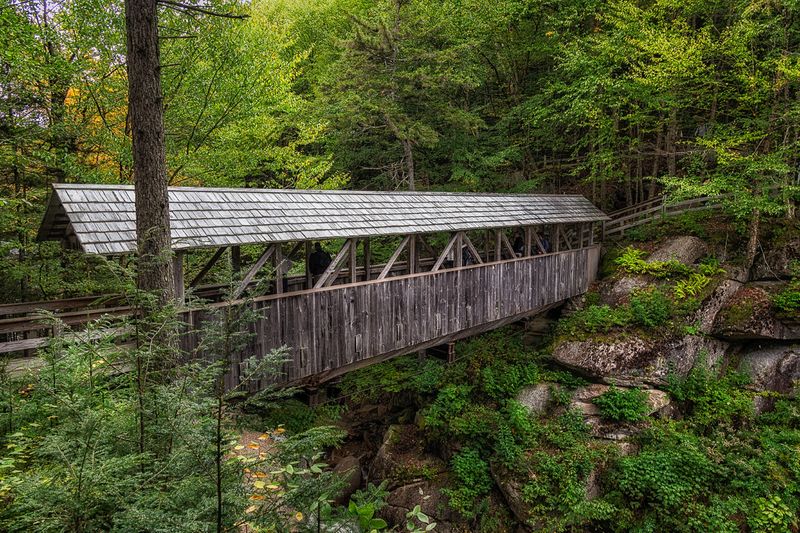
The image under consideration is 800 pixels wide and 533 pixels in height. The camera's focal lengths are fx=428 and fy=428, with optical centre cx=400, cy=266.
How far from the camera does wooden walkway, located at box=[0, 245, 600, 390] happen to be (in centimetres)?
688

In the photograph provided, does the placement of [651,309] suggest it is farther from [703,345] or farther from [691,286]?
[703,345]

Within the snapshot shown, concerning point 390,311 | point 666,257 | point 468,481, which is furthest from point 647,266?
point 390,311

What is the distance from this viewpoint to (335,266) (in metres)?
7.75

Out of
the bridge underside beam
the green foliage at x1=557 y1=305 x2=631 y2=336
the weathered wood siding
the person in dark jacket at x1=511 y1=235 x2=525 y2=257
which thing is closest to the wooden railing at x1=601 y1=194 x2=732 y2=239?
the weathered wood siding

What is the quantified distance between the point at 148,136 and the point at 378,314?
517 cm

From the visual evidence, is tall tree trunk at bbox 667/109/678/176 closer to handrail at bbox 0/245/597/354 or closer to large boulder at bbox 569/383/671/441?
large boulder at bbox 569/383/671/441

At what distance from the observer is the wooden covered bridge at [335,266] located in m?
5.79

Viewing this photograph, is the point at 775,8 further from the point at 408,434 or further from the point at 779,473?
the point at 408,434

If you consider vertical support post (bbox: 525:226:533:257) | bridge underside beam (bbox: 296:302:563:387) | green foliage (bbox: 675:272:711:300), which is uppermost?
vertical support post (bbox: 525:226:533:257)

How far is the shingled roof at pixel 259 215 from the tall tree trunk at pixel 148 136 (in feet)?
2.29

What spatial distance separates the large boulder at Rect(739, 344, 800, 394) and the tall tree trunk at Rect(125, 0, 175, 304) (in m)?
13.2

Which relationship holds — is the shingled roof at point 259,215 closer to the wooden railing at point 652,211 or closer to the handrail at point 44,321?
the handrail at point 44,321

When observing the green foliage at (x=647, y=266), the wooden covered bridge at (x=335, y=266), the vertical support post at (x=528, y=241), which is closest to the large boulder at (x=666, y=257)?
the green foliage at (x=647, y=266)

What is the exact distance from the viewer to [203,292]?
817cm
